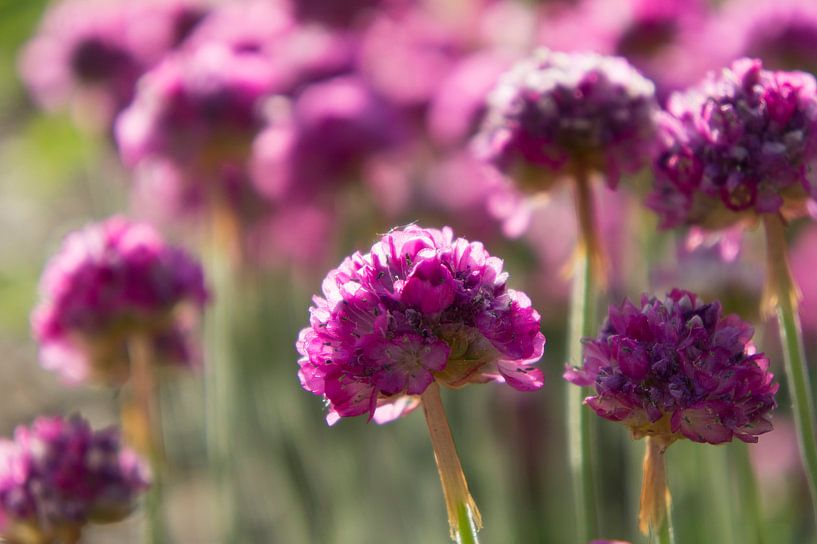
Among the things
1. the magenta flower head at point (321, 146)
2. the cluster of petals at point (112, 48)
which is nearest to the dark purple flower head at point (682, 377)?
the magenta flower head at point (321, 146)

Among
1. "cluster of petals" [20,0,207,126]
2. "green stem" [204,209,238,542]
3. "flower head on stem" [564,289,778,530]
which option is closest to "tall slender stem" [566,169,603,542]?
"flower head on stem" [564,289,778,530]

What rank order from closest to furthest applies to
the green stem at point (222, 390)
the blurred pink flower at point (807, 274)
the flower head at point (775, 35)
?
the green stem at point (222, 390) → the flower head at point (775, 35) → the blurred pink flower at point (807, 274)

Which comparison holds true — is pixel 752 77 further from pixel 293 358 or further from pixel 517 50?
pixel 293 358

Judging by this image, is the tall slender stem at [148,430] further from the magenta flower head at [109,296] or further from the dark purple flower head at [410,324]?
the dark purple flower head at [410,324]

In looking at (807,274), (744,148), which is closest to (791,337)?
(744,148)

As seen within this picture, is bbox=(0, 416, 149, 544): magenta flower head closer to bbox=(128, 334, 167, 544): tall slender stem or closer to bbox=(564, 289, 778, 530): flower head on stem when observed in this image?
bbox=(128, 334, 167, 544): tall slender stem

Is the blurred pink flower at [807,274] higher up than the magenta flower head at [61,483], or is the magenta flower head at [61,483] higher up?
the blurred pink flower at [807,274]

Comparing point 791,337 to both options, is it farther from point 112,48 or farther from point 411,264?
point 112,48
